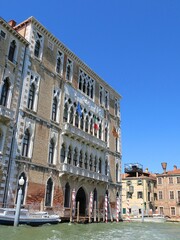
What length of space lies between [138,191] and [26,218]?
36.5 m

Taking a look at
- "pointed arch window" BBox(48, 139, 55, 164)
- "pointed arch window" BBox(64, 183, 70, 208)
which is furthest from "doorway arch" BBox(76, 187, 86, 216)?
"pointed arch window" BBox(48, 139, 55, 164)

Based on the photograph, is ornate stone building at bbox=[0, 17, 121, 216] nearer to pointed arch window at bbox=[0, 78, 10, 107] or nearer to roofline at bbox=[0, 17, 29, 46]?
roofline at bbox=[0, 17, 29, 46]

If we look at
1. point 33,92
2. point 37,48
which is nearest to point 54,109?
point 33,92

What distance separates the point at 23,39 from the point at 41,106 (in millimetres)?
4797

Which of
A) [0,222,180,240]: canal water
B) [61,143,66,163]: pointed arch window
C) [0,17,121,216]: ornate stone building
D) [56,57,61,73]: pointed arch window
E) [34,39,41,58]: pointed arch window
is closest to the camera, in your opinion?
[0,222,180,240]: canal water

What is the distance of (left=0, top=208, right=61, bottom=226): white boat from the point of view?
1447 cm

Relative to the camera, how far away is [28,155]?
19.0 m

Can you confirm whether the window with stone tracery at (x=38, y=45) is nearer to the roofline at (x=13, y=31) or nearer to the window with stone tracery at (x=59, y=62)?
the roofline at (x=13, y=31)

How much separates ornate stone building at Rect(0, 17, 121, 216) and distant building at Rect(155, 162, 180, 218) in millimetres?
22058

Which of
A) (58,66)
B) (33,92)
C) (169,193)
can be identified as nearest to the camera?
(33,92)

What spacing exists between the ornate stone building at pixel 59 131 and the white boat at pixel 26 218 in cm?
149

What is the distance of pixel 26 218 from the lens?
1577 centimetres

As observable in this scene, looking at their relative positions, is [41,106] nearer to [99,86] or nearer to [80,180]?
[80,180]

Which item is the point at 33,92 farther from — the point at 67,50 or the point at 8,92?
the point at 67,50
